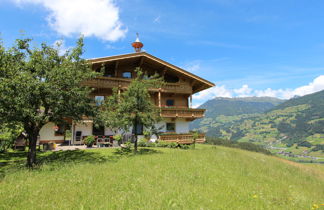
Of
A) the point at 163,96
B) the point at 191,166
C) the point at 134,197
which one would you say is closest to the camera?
the point at 134,197

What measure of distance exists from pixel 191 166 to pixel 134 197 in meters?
5.31

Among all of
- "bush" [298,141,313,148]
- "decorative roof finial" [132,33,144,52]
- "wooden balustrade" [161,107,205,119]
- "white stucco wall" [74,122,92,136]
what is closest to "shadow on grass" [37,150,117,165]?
"white stucco wall" [74,122,92,136]

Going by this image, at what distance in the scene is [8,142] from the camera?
15.8 meters

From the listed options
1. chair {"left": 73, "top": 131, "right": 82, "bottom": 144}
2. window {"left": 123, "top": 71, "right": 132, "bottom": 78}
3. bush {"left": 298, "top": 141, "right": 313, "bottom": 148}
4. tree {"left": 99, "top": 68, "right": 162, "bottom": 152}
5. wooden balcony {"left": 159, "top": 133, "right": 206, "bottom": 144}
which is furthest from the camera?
bush {"left": 298, "top": 141, "right": 313, "bottom": 148}

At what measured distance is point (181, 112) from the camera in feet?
79.8

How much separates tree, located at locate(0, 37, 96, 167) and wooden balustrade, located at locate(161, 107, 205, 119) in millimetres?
12033

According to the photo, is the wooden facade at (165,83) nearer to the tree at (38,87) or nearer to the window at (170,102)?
the window at (170,102)

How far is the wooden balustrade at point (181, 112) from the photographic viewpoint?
Result: 23.6m

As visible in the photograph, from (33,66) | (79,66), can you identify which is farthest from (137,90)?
(33,66)

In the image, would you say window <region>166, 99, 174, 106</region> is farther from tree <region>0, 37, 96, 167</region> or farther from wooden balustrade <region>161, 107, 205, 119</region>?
tree <region>0, 37, 96, 167</region>

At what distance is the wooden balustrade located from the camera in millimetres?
23587

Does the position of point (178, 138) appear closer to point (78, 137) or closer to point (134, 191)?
point (78, 137)

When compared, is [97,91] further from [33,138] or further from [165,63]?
[33,138]

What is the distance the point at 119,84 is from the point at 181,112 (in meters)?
8.83
